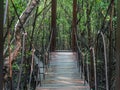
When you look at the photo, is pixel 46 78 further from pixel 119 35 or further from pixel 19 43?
pixel 119 35

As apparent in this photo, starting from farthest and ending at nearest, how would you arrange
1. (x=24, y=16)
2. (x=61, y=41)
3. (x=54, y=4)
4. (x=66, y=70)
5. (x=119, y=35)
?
(x=61, y=41) < (x=54, y=4) < (x=66, y=70) < (x=24, y=16) < (x=119, y=35)

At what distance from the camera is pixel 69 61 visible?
830 cm

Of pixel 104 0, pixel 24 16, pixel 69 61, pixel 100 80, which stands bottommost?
pixel 100 80

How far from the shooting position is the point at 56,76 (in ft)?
22.3

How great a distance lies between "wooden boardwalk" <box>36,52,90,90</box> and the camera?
18.6 feet

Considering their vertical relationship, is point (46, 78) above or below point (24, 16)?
below

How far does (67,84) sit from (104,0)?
3505mm

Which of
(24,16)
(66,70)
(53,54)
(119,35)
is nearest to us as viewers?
(119,35)

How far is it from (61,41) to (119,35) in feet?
76.0

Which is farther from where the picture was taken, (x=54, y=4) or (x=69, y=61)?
(x=54, y=4)

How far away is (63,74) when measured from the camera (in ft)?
22.9

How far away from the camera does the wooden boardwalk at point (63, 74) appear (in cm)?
566

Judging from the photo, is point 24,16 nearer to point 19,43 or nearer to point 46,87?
point 19,43

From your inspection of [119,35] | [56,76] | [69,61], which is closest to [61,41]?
[69,61]
